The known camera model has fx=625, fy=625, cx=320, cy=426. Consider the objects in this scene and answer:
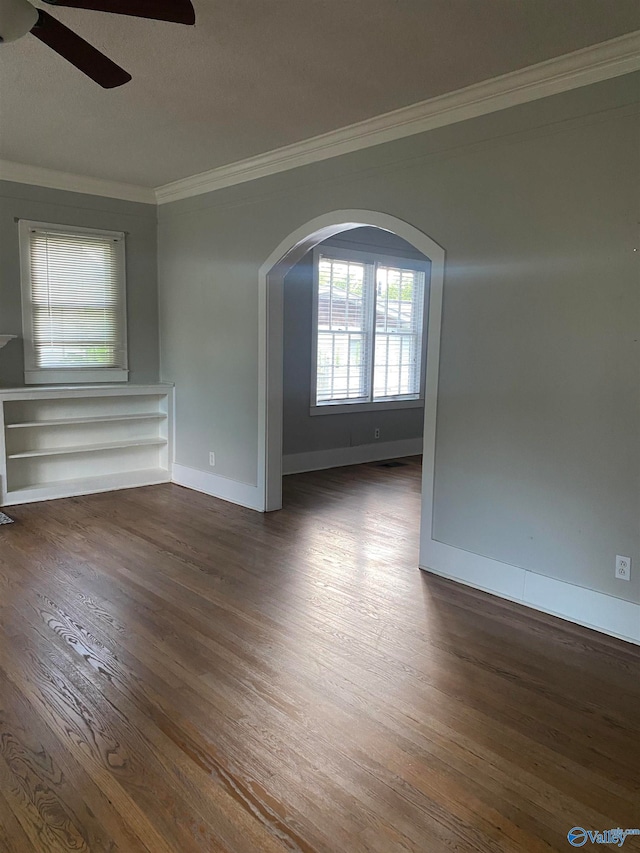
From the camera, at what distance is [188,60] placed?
309 centimetres

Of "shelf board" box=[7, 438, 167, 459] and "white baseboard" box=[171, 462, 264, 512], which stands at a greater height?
"shelf board" box=[7, 438, 167, 459]

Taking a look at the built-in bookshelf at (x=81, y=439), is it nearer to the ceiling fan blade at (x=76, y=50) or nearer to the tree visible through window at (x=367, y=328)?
the tree visible through window at (x=367, y=328)

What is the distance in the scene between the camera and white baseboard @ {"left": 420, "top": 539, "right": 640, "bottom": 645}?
10.2 feet

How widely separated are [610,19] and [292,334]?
431 centimetres

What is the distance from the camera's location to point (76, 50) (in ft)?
7.55

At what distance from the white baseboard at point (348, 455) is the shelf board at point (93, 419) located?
145 cm

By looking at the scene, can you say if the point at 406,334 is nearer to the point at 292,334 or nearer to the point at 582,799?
the point at 292,334

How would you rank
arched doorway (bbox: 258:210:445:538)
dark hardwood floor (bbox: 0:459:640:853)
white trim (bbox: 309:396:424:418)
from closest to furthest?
dark hardwood floor (bbox: 0:459:640:853) < arched doorway (bbox: 258:210:445:538) < white trim (bbox: 309:396:424:418)

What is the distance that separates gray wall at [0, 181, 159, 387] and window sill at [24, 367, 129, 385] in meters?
0.08

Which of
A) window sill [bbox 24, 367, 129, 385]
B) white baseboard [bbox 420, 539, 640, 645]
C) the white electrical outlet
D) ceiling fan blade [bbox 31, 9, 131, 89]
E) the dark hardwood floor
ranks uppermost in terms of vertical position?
ceiling fan blade [bbox 31, 9, 131, 89]

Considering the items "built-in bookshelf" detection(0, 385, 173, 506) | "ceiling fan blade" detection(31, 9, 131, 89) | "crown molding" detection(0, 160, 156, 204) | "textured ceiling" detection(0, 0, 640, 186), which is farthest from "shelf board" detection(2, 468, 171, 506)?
"ceiling fan blade" detection(31, 9, 131, 89)

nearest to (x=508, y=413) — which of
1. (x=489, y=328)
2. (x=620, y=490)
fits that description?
(x=489, y=328)

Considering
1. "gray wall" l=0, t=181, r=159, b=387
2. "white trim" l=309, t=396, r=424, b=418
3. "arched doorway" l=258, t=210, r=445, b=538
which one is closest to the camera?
"arched doorway" l=258, t=210, r=445, b=538

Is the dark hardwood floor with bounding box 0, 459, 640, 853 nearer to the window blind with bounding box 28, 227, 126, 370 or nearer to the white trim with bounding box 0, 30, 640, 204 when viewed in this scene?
the window blind with bounding box 28, 227, 126, 370
